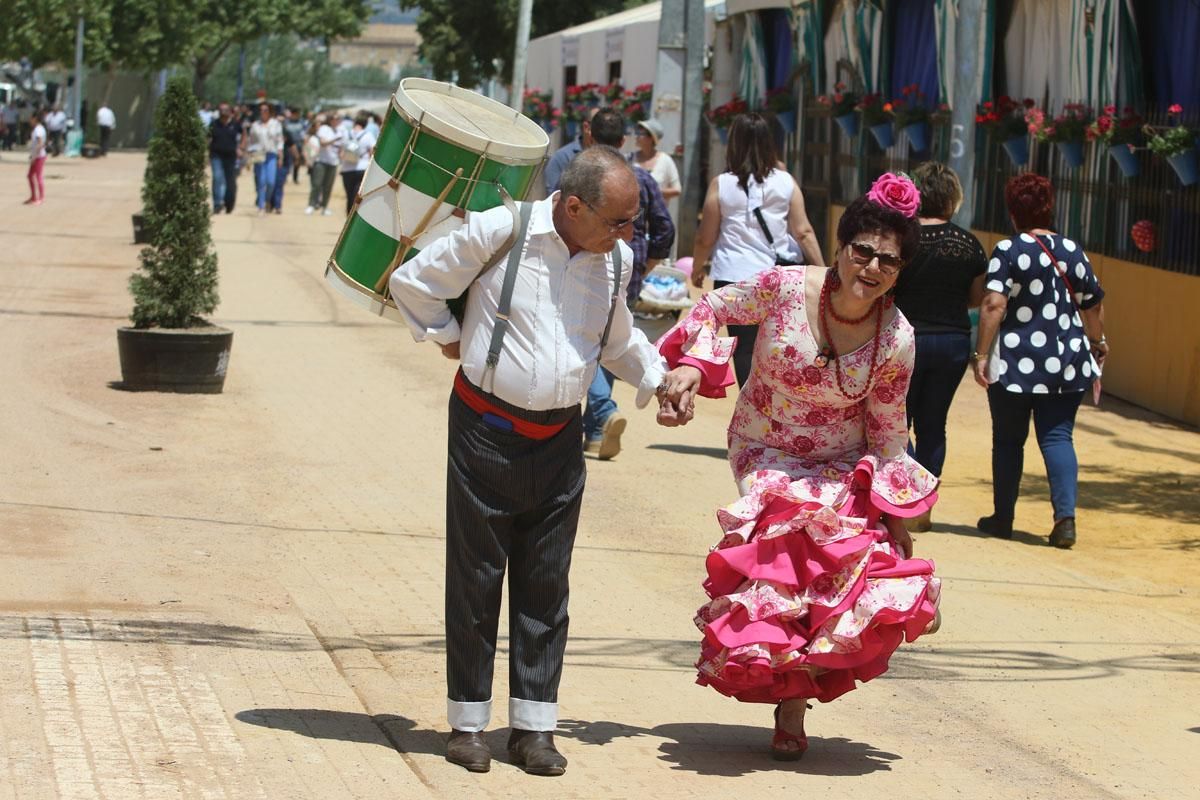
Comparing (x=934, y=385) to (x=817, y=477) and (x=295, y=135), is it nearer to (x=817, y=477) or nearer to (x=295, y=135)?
(x=817, y=477)

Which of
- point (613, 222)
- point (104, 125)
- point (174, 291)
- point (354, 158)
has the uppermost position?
point (613, 222)

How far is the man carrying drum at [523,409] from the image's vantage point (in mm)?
4832

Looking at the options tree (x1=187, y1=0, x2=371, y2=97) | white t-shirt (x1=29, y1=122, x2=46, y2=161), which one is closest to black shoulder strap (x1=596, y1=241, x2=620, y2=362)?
white t-shirt (x1=29, y1=122, x2=46, y2=161)

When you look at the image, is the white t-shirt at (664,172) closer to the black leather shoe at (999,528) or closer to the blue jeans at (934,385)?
the blue jeans at (934,385)

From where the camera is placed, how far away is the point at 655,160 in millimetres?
11641

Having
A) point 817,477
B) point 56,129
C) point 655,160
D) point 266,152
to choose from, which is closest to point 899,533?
point 817,477

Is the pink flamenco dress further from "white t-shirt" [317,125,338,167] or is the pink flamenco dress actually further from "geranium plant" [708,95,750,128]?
"white t-shirt" [317,125,338,167]

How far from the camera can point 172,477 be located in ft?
29.7

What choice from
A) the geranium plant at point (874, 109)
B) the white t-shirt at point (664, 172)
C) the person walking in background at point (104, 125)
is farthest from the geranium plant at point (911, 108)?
the person walking in background at point (104, 125)

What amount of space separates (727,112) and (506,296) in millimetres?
18948

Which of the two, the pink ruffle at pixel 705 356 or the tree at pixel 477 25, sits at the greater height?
the tree at pixel 477 25

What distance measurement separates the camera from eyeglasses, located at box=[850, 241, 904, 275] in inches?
197

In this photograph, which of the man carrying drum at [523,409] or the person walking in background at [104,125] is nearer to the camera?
the man carrying drum at [523,409]

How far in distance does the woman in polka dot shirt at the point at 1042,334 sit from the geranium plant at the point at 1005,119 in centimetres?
689
